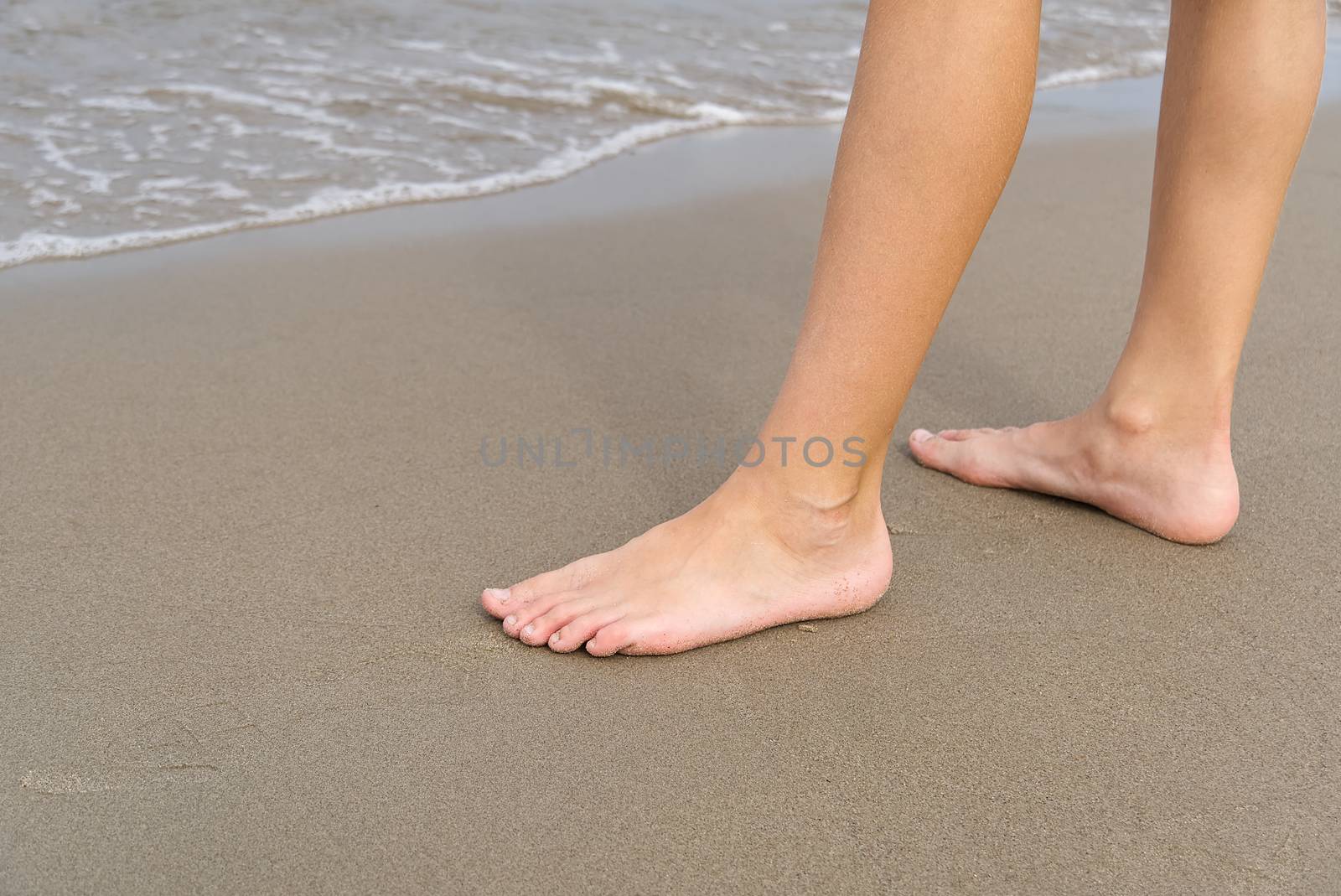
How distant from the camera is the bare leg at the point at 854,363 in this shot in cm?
114

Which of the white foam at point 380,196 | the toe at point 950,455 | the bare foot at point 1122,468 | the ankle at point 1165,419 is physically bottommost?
the white foam at point 380,196

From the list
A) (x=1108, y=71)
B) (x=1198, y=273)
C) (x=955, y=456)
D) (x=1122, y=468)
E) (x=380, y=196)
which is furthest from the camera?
(x=1108, y=71)

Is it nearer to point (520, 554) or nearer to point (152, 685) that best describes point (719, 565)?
point (520, 554)

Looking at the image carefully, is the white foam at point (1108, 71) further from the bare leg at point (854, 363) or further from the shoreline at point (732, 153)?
the bare leg at point (854, 363)

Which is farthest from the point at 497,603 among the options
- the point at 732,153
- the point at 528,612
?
the point at 732,153

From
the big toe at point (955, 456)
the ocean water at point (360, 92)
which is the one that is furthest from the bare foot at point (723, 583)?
the ocean water at point (360, 92)

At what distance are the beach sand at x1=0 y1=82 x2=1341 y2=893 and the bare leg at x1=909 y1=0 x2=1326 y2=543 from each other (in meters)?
0.07

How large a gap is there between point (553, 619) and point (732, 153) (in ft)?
7.38

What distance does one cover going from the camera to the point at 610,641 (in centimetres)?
132

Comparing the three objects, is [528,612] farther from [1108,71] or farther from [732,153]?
[1108,71]

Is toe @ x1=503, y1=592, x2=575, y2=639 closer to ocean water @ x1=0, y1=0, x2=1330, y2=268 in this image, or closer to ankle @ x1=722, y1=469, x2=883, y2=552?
ankle @ x1=722, y1=469, x2=883, y2=552

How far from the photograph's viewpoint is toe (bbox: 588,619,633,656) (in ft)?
4.31

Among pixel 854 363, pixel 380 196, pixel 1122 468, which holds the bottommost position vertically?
pixel 380 196

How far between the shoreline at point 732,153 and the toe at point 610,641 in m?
1.60
